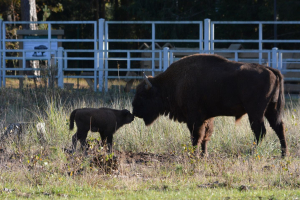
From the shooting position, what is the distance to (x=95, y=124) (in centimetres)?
801

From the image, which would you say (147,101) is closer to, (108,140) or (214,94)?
(108,140)

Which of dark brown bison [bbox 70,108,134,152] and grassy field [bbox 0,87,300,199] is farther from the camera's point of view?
dark brown bison [bbox 70,108,134,152]

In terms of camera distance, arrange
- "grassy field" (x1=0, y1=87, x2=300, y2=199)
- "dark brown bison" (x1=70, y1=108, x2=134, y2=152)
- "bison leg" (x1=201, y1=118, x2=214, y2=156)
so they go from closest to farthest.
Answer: "grassy field" (x1=0, y1=87, x2=300, y2=199) → "dark brown bison" (x1=70, y1=108, x2=134, y2=152) → "bison leg" (x1=201, y1=118, x2=214, y2=156)

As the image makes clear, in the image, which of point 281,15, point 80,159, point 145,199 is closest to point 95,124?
point 80,159

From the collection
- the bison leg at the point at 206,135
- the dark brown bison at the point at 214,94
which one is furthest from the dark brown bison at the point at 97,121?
the bison leg at the point at 206,135

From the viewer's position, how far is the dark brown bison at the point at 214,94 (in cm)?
757

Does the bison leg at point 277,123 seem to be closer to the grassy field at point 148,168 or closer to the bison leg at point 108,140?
the grassy field at point 148,168

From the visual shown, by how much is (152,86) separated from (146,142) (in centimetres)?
125

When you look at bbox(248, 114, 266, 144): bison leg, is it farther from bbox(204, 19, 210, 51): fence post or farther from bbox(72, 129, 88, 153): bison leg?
bbox(204, 19, 210, 51): fence post

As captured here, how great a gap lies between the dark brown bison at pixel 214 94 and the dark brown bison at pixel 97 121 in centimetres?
66

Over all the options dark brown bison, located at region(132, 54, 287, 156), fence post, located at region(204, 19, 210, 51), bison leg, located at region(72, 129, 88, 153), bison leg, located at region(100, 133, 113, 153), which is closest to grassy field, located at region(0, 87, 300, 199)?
bison leg, located at region(72, 129, 88, 153)

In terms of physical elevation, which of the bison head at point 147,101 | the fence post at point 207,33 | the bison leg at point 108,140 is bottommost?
the bison leg at point 108,140

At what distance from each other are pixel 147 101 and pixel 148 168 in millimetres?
1792

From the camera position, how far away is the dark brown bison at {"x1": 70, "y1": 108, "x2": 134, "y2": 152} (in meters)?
7.88
